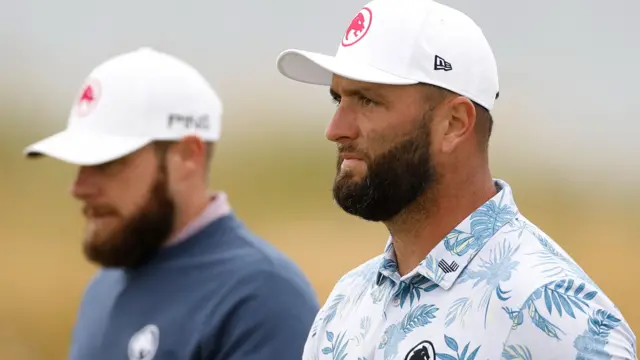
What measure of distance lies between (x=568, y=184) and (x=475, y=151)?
3.91 metres

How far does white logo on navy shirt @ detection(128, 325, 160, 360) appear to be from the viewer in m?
2.26

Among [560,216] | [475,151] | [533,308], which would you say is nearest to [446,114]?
[475,151]

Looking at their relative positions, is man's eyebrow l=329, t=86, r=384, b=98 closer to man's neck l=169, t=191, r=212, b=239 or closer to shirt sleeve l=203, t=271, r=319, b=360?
shirt sleeve l=203, t=271, r=319, b=360

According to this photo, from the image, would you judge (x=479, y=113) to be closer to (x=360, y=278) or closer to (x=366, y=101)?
(x=366, y=101)

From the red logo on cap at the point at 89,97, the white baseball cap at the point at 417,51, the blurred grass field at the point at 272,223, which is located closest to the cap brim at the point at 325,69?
the white baseball cap at the point at 417,51

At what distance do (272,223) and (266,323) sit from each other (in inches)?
153

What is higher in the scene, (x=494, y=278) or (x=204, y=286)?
(x=494, y=278)

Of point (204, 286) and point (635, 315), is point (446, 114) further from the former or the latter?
point (635, 315)

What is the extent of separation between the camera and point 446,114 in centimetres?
166

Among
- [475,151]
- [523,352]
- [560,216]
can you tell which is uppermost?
[475,151]

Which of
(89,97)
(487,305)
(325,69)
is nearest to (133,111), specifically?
(89,97)

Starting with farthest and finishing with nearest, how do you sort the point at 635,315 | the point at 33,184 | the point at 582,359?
the point at 33,184
the point at 635,315
the point at 582,359

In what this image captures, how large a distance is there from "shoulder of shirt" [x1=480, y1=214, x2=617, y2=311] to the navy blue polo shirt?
2.28 ft

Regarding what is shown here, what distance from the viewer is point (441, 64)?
1.66m
